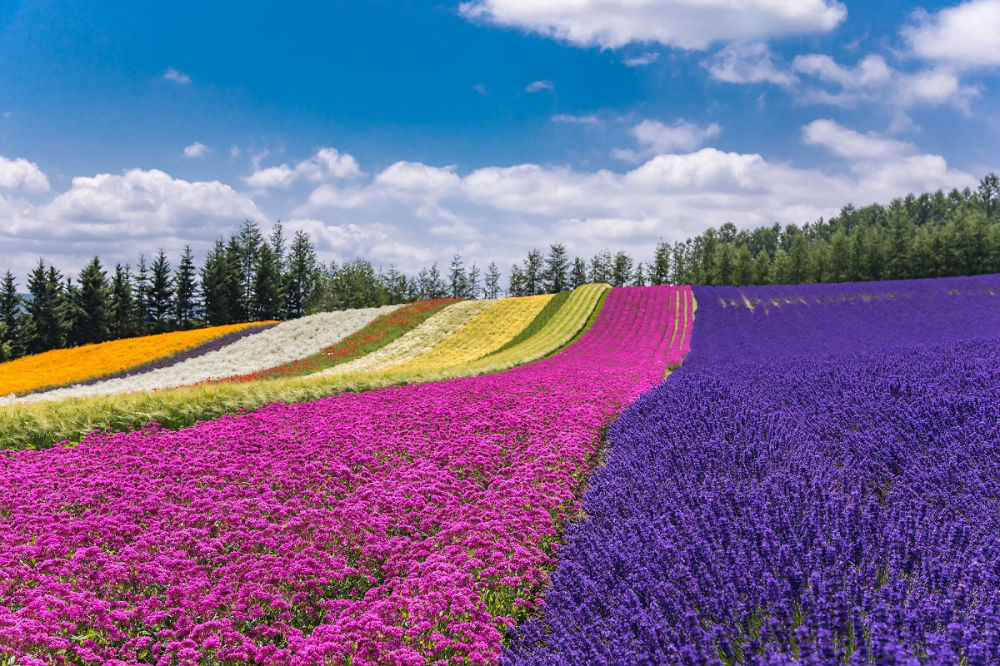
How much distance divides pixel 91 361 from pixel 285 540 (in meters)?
38.3

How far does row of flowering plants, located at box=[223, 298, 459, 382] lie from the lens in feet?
92.3

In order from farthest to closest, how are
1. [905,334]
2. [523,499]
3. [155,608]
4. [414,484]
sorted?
[905,334]
[414,484]
[523,499]
[155,608]

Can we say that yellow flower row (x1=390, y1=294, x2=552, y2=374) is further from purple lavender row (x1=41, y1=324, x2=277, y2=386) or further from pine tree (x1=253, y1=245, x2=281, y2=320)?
pine tree (x1=253, y1=245, x2=281, y2=320)

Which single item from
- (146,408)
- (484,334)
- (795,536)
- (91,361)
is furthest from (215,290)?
(795,536)

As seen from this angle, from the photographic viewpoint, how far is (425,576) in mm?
4234

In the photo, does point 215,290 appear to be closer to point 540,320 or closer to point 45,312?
point 45,312

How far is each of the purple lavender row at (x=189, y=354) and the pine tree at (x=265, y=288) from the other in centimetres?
1604

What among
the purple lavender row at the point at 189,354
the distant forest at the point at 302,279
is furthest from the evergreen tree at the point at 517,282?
the purple lavender row at the point at 189,354

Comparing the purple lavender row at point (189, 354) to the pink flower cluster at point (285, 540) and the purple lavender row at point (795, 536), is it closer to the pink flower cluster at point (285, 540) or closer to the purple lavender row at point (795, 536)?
the pink flower cluster at point (285, 540)

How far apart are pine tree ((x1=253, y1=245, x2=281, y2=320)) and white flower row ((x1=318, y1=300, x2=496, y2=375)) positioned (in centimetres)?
2447

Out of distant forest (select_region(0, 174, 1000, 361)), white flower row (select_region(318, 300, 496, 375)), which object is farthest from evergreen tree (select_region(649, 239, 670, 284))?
white flower row (select_region(318, 300, 496, 375))

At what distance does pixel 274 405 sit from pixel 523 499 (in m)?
7.44

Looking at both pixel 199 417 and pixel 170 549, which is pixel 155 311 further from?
pixel 170 549

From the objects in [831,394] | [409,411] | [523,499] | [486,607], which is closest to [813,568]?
[486,607]
